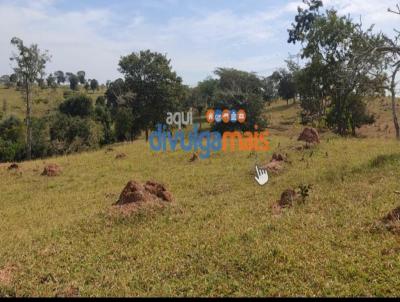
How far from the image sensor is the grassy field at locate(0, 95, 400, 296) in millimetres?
5371

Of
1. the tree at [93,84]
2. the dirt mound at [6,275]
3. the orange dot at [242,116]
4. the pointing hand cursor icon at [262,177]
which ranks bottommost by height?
the dirt mound at [6,275]

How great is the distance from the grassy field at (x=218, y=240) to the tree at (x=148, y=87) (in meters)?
23.7

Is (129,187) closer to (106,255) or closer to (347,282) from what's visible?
(106,255)

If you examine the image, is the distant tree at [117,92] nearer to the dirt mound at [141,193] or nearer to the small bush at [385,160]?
the small bush at [385,160]

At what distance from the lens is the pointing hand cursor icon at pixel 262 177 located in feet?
38.7

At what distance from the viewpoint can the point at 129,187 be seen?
948 cm

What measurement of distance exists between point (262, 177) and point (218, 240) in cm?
548

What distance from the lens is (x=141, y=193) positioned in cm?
930

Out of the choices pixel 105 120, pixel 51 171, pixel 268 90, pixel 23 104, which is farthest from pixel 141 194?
pixel 23 104

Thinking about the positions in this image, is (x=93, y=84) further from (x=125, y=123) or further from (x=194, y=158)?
(x=194, y=158)

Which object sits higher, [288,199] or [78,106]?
[78,106]

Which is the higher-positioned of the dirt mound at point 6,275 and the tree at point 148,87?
the tree at point 148,87

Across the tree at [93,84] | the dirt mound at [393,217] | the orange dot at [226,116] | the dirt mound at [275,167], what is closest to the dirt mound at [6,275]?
the dirt mound at [393,217]

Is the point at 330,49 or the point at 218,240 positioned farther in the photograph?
the point at 330,49
